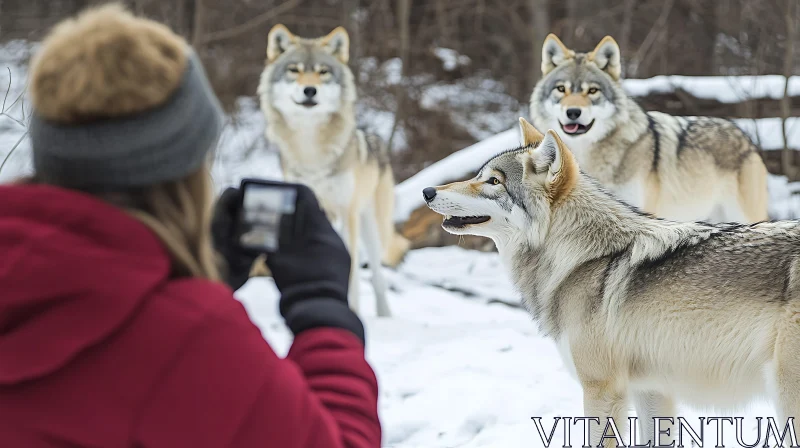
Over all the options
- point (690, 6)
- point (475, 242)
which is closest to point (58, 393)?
point (475, 242)

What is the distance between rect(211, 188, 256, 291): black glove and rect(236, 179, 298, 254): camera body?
25 mm

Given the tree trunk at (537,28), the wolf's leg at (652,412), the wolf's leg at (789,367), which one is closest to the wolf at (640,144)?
the wolf's leg at (652,412)

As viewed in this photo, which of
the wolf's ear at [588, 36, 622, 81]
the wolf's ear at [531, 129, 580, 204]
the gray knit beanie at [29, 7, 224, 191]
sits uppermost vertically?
the gray knit beanie at [29, 7, 224, 191]

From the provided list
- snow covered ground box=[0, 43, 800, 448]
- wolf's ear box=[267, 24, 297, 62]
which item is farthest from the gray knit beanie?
wolf's ear box=[267, 24, 297, 62]

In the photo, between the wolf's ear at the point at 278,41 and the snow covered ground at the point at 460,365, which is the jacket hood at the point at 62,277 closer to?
the snow covered ground at the point at 460,365

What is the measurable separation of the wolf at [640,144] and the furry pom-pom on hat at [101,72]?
14.4 ft

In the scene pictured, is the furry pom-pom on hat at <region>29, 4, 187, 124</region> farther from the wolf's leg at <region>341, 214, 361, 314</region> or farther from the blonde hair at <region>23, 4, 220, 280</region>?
the wolf's leg at <region>341, 214, 361, 314</region>

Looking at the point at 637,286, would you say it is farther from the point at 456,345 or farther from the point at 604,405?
the point at 456,345

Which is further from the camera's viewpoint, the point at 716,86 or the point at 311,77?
the point at 716,86

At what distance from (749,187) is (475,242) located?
323cm

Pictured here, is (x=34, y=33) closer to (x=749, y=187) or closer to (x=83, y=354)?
(x=749, y=187)

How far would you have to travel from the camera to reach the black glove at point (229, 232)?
52.9 inches

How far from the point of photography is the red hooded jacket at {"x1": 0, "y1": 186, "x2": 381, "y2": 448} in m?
1.01

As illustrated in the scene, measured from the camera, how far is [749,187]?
602 cm
